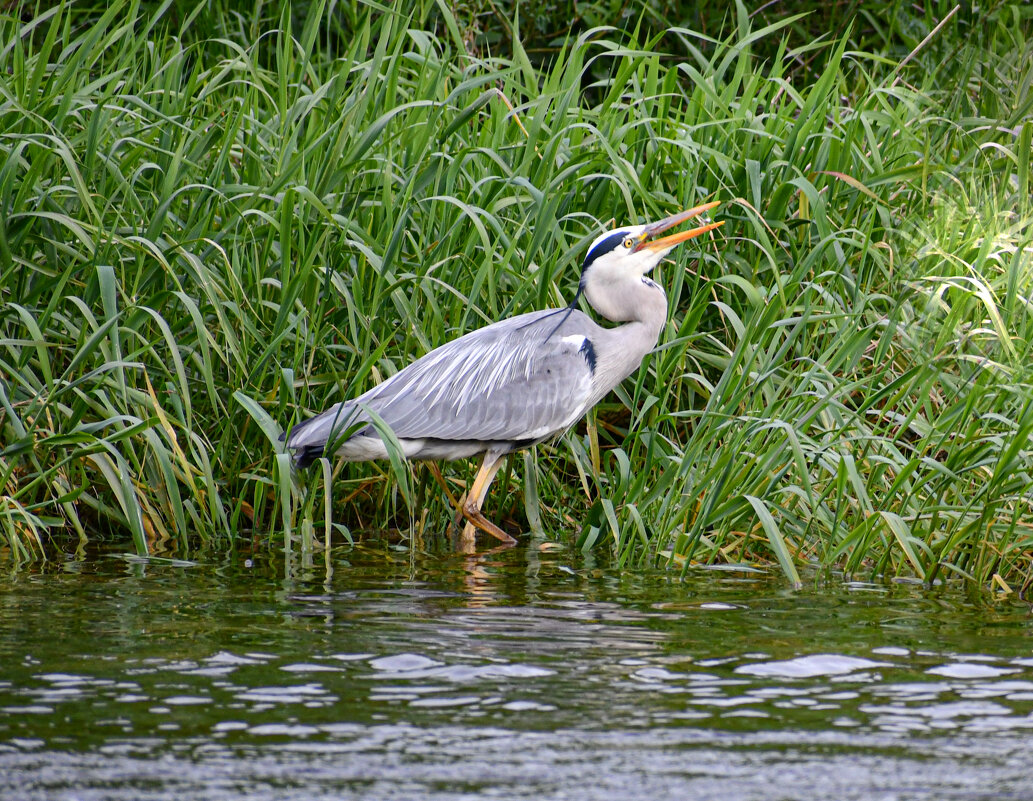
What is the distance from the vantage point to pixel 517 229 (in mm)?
5770

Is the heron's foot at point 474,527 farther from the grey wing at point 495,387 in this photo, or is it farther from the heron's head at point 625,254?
the heron's head at point 625,254

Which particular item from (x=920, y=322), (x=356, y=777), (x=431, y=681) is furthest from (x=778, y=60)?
(x=356, y=777)

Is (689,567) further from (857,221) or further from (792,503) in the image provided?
(857,221)

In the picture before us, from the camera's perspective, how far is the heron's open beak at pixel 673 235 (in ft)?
17.9

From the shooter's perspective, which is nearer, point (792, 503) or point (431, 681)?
point (431, 681)

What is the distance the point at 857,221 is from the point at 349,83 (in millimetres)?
2606

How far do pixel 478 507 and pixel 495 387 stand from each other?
470mm

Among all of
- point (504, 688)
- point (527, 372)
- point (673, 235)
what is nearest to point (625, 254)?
point (673, 235)

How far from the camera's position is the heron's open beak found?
214 inches

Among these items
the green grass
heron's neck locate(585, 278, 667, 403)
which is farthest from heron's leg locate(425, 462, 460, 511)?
heron's neck locate(585, 278, 667, 403)

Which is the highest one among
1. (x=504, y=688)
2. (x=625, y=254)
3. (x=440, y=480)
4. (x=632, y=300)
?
(x=625, y=254)

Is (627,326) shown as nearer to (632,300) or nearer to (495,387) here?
(632,300)

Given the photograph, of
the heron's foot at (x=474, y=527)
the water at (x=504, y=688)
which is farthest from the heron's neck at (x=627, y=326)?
the water at (x=504, y=688)

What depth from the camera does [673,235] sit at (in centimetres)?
560
